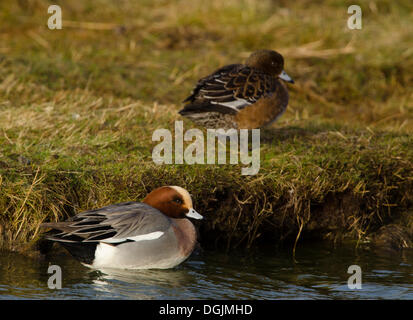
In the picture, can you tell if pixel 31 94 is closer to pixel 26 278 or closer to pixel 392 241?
pixel 26 278

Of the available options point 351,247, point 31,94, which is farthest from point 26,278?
point 31,94

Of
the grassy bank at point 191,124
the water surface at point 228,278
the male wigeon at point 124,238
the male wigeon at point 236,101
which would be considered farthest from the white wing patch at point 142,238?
the male wigeon at point 236,101

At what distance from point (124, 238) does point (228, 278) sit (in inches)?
29.4

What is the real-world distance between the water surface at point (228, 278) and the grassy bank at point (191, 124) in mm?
274

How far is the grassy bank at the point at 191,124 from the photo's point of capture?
17.0ft

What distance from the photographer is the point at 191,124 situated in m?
6.31

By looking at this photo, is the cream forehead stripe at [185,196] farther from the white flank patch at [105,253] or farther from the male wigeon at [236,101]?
the male wigeon at [236,101]

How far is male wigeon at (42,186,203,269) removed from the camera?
4.37 meters

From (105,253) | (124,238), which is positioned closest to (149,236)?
(124,238)

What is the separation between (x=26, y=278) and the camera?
432cm

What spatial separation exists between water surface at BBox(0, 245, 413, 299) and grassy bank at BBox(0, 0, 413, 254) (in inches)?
10.8

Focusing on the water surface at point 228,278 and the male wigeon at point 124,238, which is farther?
the male wigeon at point 124,238

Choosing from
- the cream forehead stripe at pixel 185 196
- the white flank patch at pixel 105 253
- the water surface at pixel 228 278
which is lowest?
the water surface at pixel 228 278

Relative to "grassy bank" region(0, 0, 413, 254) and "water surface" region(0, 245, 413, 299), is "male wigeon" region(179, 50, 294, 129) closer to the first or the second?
"grassy bank" region(0, 0, 413, 254)
